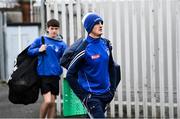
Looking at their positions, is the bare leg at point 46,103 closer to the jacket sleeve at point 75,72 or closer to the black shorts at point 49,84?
the black shorts at point 49,84

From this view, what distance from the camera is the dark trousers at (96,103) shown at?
563 cm

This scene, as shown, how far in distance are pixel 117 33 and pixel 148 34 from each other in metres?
0.51

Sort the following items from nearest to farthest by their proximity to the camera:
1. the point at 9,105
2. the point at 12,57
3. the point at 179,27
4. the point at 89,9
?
the point at 179,27, the point at 89,9, the point at 9,105, the point at 12,57

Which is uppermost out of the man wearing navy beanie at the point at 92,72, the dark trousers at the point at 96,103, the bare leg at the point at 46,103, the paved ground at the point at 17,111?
the man wearing navy beanie at the point at 92,72

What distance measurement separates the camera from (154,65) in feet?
27.7

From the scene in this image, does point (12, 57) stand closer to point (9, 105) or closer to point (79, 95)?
point (9, 105)

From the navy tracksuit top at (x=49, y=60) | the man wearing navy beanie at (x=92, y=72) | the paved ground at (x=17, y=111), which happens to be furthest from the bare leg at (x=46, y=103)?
the man wearing navy beanie at (x=92, y=72)

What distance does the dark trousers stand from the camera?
563cm

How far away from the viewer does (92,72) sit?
225 inches

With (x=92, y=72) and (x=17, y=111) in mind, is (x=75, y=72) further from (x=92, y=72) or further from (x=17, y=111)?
(x=17, y=111)

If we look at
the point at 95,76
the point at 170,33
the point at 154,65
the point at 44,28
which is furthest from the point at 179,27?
the point at 95,76

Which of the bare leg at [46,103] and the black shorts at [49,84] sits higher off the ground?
the black shorts at [49,84]

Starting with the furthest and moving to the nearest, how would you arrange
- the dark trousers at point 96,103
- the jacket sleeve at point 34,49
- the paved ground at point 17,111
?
1. the paved ground at point 17,111
2. the jacket sleeve at point 34,49
3. the dark trousers at point 96,103

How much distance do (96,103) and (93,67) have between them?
1.31 ft
